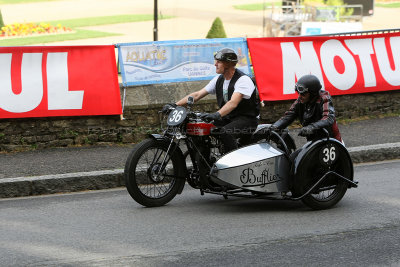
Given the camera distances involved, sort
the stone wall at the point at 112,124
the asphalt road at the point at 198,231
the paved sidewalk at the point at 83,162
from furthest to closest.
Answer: the stone wall at the point at 112,124
the paved sidewalk at the point at 83,162
the asphalt road at the point at 198,231

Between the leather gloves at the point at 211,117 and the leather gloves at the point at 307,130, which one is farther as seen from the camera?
the leather gloves at the point at 211,117

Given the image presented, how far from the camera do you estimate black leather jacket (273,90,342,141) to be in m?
7.74

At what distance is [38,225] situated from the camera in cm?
731

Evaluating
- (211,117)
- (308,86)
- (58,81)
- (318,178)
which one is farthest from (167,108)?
(58,81)

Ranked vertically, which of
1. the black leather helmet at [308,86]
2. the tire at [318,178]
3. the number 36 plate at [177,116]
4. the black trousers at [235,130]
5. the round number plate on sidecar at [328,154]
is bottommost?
the tire at [318,178]

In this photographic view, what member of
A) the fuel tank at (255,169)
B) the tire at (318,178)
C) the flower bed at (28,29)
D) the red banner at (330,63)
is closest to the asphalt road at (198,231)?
the tire at (318,178)

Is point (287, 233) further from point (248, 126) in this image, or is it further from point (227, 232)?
point (248, 126)

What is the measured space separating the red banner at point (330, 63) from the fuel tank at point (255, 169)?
458 cm

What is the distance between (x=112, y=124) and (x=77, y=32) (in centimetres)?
2407

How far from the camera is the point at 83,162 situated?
9.97m

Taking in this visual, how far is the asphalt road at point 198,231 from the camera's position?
6.20 meters

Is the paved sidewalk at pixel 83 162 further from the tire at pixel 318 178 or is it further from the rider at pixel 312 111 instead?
the tire at pixel 318 178

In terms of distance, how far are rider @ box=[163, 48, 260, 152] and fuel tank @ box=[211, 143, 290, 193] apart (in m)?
0.31

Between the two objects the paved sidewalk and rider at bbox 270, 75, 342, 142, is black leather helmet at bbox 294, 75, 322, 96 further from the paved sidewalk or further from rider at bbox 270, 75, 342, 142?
the paved sidewalk
